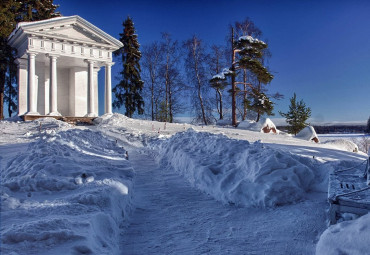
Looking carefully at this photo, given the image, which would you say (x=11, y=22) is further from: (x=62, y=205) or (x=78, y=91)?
(x=62, y=205)

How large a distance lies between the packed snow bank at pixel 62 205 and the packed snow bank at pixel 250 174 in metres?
1.36

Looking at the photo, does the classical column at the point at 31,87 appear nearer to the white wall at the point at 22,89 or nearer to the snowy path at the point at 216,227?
the white wall at the point at 22,89

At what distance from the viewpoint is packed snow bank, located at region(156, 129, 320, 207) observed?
3727 mm

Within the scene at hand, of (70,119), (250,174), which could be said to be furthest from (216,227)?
(70,119)

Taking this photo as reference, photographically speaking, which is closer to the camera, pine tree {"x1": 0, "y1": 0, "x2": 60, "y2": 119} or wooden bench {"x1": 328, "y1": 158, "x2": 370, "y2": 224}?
wooden bench {"x1": 328, "y1": 158, "x2": 370, "y2": 224}

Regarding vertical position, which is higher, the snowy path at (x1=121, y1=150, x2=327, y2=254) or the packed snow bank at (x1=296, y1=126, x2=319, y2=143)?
the packed snow bank at (x1=296, y1=126, x2=319, y2=143)

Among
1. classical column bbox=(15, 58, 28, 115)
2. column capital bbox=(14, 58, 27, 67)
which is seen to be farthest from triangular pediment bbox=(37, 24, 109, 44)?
classical column bbox=(15, 58, 28, 115)

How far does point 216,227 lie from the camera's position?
3.11 m

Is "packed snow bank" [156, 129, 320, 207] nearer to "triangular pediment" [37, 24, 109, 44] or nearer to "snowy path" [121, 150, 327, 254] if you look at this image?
"snowy path" [121, 150, 327, 254]

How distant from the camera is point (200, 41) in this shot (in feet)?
88.5

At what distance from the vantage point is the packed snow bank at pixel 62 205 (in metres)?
2.18

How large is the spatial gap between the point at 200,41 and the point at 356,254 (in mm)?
27030

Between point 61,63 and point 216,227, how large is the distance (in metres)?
20.7

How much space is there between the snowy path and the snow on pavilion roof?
17.2m
